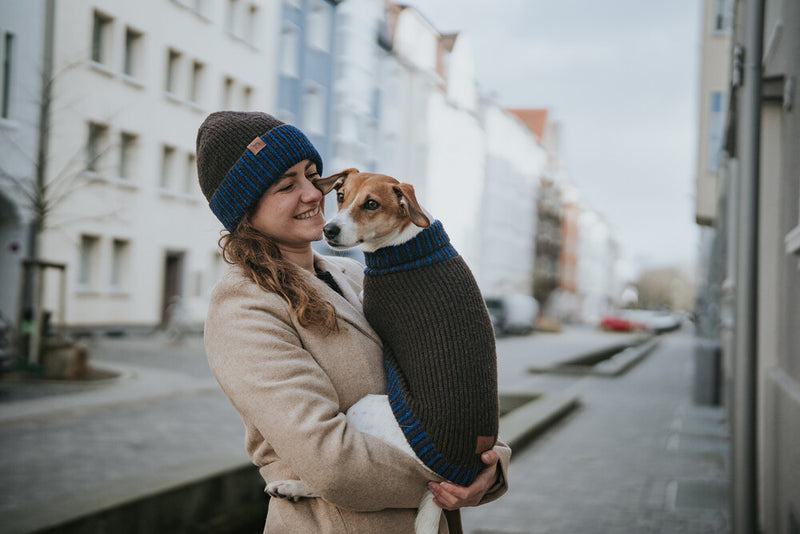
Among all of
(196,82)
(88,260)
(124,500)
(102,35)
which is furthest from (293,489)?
(196,82)

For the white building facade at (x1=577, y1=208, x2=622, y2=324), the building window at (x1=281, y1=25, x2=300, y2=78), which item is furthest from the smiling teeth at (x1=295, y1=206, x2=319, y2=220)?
the white building facade at (x1=577, y1=208, x2=622, y2=324)

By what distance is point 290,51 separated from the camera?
35500 mm

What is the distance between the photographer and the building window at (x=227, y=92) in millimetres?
32438

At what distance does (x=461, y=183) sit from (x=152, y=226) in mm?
30746

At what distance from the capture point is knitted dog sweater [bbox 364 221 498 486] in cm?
227

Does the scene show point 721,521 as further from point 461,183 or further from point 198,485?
point 461,183


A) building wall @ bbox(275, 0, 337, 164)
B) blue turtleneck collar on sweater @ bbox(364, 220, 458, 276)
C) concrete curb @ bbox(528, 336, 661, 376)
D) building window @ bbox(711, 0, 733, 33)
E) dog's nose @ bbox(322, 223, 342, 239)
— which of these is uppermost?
building wall @ bbox(275, 0, 337, 164)

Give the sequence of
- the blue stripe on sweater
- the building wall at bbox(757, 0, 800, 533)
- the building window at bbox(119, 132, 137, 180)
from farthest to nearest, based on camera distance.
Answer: the building window at bbox(119, 132, 137, 180) → the building wall at bbox(757, 0, 800, 533) → the blue stripe on sweater

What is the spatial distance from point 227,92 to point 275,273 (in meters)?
31.5

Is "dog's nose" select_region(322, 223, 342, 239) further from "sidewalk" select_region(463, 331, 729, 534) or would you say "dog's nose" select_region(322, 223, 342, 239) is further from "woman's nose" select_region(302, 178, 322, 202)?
"sidewalk" select_region(463, 331, 729, 534)

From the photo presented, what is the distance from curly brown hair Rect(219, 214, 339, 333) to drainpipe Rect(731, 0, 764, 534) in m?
2.86

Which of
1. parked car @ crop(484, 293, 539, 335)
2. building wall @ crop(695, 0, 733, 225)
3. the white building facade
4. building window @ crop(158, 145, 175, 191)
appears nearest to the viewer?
building wall @ crop(695, 0, 733, 225)

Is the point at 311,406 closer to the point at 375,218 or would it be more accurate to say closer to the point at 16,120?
the point at 375,218

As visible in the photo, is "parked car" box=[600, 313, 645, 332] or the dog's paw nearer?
the dog's paw
